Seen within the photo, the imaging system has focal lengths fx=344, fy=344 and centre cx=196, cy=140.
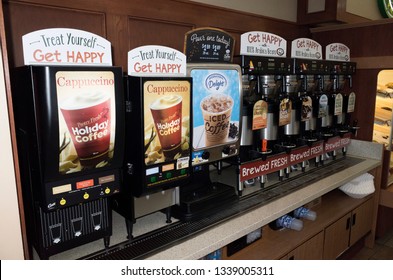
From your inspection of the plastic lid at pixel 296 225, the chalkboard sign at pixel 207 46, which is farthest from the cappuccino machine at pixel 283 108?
the plastic lid at pixel 296 225

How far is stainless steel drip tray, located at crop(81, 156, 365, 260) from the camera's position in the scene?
1.45 meters

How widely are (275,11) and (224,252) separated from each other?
2.25 meters

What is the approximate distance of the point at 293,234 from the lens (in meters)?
2.33

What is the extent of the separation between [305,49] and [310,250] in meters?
1.44

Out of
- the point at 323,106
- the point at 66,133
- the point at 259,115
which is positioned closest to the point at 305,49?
the point at 323,106

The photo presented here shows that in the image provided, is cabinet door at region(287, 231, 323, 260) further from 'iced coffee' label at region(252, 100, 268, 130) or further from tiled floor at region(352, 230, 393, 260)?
tiled floor at region(352, 230, 393, 260)

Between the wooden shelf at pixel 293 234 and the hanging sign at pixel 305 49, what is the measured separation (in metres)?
1.22

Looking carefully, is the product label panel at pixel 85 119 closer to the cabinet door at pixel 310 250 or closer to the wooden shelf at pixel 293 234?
the wooden shelf at pixel 293 234

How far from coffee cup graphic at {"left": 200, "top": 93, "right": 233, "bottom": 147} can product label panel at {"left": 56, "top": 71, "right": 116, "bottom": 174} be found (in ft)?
1.94

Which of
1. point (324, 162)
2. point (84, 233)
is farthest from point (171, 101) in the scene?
point (324, 162)

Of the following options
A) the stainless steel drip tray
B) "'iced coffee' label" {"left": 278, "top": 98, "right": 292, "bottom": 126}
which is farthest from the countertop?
"'iced coffee' label" {"left": 278, "top": 98, "right": 292, "bottom": 126}

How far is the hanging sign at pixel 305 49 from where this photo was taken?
97.0 inches

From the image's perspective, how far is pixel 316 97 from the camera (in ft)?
8.50

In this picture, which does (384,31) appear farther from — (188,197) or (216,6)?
(188,197)
